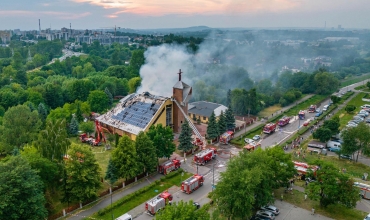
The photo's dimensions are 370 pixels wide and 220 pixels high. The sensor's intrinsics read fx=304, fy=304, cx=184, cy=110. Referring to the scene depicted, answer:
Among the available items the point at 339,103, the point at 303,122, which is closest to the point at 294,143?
the point at 303,122

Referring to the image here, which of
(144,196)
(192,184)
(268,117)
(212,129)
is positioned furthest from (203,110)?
(144,196)

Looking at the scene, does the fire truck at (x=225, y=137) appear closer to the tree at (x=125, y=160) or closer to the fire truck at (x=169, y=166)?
the fire truck at (x=169, y=166)

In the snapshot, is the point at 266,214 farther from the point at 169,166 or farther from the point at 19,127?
the point at 19,127

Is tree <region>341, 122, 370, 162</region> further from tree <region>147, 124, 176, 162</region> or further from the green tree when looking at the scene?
the green tree

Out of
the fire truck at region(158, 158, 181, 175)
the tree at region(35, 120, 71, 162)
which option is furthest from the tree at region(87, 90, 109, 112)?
the tree at region(35, 120, 71, 162)

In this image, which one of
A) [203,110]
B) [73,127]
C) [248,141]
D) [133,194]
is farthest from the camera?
[203,110]
